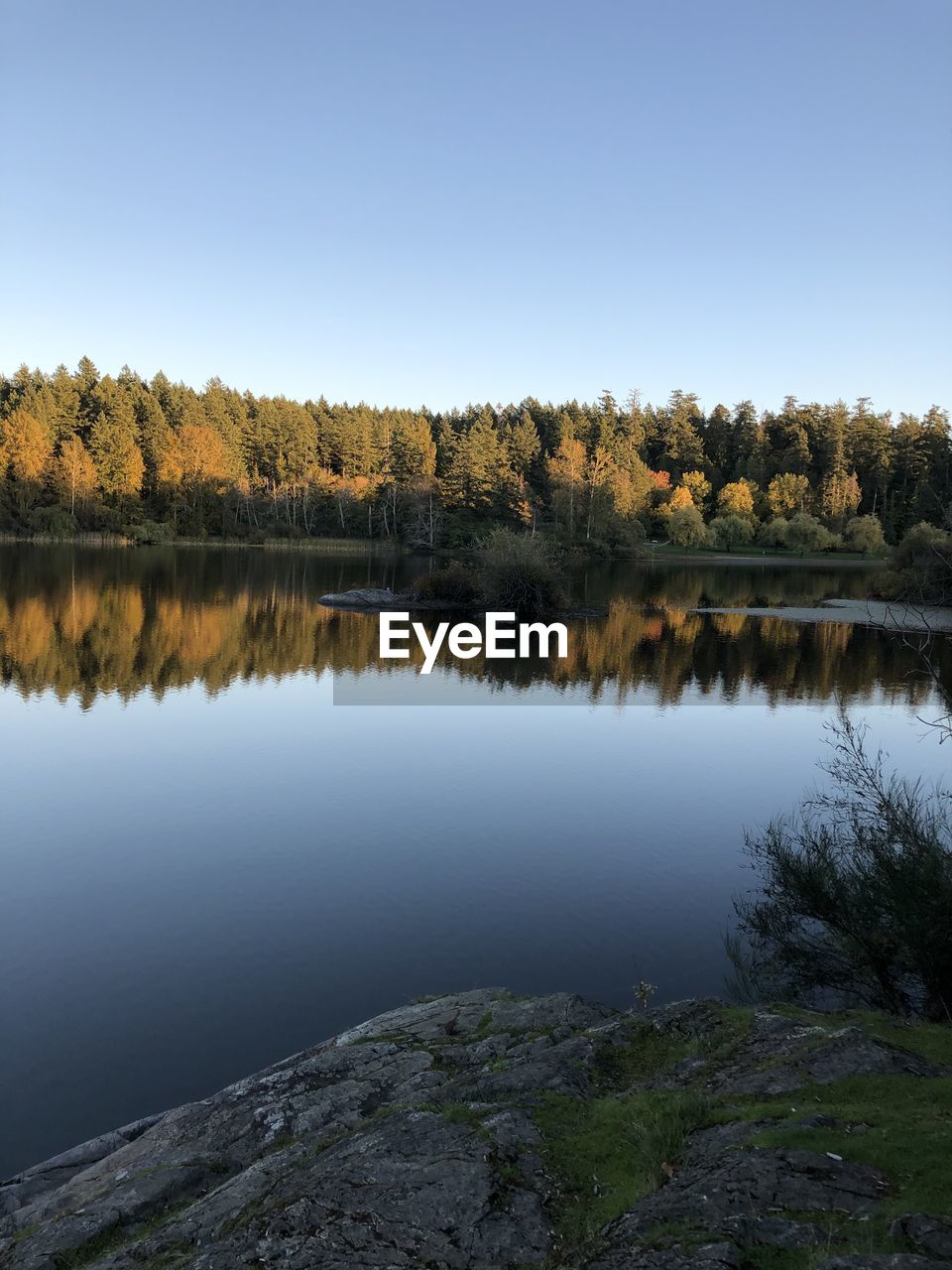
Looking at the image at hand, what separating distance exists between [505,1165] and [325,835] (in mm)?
10042

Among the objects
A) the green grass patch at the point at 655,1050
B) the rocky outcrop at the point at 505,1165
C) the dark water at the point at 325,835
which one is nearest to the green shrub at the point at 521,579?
the dark water at the point at 325,835

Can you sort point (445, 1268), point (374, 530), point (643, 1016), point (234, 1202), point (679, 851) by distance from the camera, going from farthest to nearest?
point (374, 530) → point (679, 851) → point (643, 1016) → point (234, 1202) → point (445, 1268)

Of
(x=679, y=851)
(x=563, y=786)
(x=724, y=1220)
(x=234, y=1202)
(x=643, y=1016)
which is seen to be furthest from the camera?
(x=563, y=786)

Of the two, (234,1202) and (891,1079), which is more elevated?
(891,1079)

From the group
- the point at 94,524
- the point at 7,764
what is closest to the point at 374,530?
the point at 94,524

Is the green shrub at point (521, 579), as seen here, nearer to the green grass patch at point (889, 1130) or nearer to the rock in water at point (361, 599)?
the rock in water at point (361, 599)

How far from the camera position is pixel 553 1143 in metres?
4.94

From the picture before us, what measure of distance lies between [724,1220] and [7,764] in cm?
1758

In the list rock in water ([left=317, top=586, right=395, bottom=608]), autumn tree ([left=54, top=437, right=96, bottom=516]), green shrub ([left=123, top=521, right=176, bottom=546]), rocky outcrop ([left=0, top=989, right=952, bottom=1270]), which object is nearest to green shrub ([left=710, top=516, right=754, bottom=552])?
green shrub ([left=123, top=521, right=176, bottom=546])

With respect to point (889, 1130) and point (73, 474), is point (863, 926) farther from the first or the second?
point (73, 474)

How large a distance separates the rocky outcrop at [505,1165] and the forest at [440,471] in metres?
89.2

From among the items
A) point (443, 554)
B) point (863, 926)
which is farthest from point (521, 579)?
point (443, 554)

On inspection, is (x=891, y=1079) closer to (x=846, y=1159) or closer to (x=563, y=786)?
(x=846, y=1159)

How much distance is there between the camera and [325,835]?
14.3 m
